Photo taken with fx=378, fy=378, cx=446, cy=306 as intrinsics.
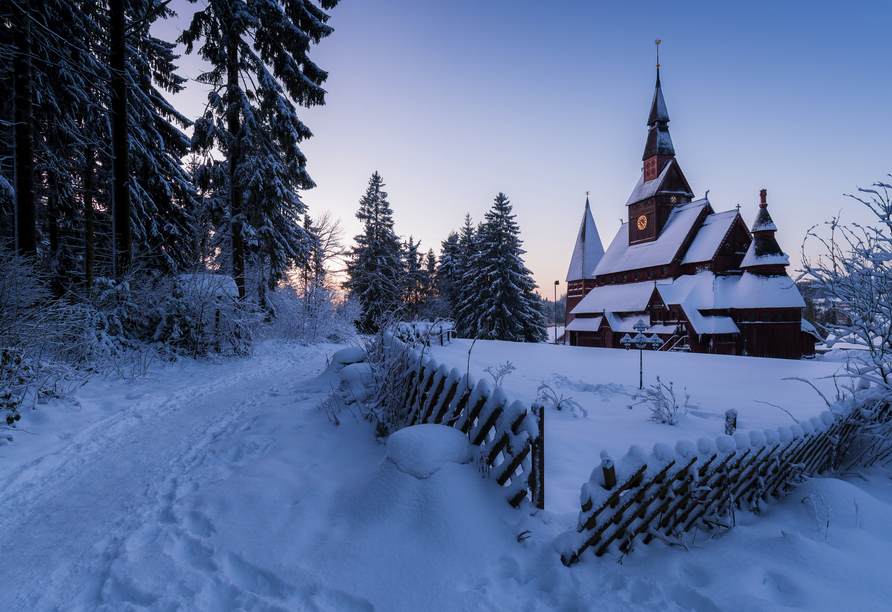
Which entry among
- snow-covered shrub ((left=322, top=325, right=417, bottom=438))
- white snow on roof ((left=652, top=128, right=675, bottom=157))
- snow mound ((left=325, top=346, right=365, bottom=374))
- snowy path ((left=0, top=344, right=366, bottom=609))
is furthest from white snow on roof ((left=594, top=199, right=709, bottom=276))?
snowy path ((left=0, top=344, right=366, bottom=609))

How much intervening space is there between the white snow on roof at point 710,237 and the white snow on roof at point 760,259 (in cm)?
174

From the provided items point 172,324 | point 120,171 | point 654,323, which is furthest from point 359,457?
point 654,323

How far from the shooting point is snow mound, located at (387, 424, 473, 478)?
2.83 metres

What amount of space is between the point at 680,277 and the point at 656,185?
28.4ft

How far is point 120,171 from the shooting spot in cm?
934

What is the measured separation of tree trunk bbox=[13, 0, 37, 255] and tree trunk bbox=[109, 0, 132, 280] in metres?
1.46

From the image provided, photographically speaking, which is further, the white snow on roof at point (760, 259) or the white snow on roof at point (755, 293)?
the white snow on roof at point (760, 259)

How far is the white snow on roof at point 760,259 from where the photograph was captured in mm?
22502

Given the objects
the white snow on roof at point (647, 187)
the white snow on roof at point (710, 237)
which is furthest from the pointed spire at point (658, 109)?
the white snow on roof at point (710, 237)

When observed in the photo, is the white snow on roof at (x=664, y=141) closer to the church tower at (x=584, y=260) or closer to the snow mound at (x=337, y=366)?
the church tower at (x=584, y=260)

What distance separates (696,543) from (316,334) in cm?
1650

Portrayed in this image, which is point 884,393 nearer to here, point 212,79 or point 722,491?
point 722,491

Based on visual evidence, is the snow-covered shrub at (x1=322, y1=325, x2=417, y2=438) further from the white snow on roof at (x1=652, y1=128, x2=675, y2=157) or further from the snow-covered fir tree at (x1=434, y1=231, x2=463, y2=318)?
the white snow on roof at (x1=652, y1=128, x2=675, y2=157)

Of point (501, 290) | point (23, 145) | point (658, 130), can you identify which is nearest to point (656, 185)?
point (658, 130)
